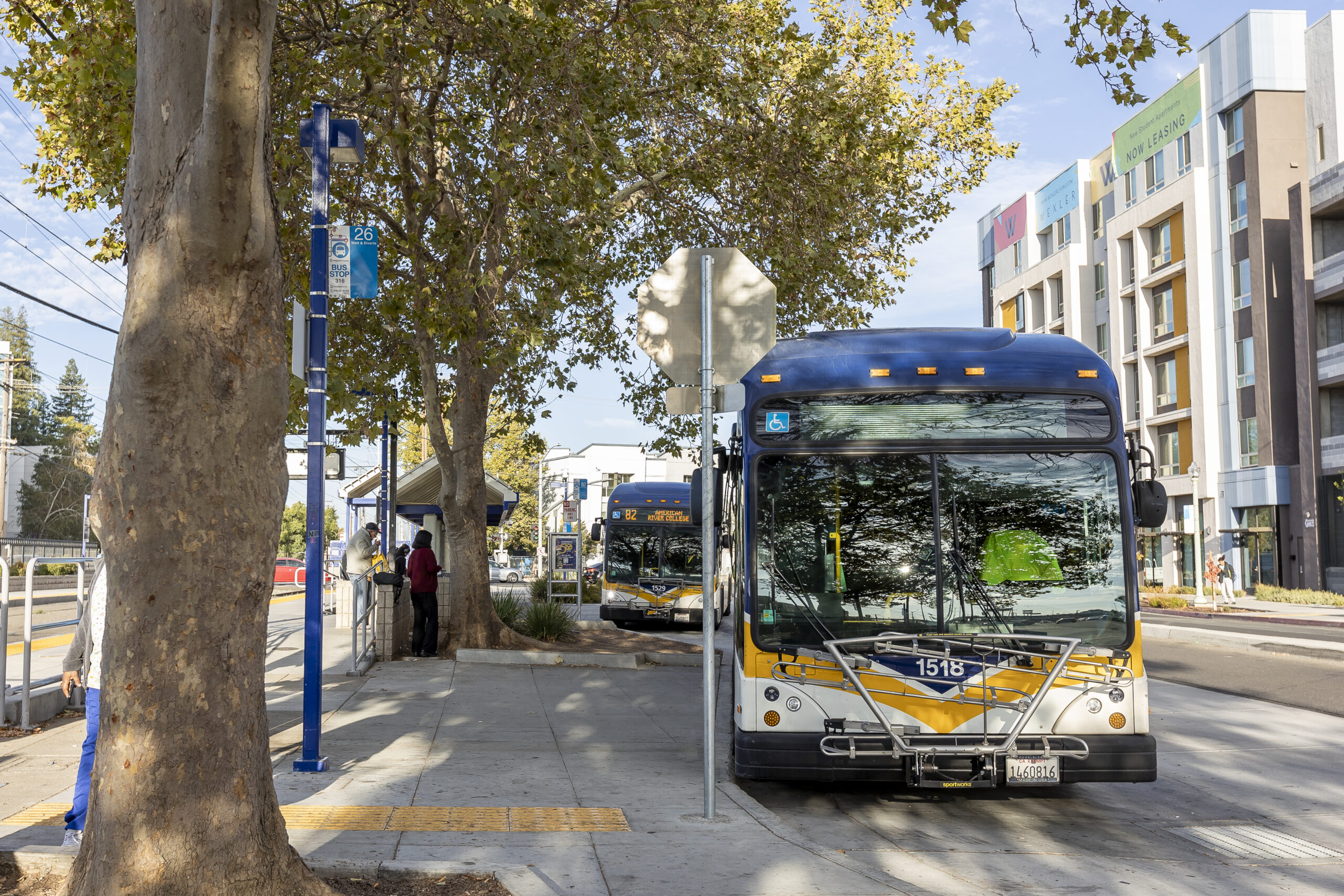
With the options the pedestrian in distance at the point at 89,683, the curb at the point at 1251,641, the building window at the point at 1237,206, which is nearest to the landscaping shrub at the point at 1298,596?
the curb at the point at 1251,641

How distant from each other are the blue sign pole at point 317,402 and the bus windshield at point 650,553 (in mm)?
17850

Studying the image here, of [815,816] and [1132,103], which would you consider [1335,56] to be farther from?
[815,816]

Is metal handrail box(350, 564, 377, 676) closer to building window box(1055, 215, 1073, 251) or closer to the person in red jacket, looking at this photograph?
the person in red jacket

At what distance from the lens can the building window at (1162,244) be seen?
47.2 m

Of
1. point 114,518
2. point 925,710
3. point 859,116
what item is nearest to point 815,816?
point 925,710

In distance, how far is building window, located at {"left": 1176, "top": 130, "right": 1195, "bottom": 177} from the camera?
4556 cm

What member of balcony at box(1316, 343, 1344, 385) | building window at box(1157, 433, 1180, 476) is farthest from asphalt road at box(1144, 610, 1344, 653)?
building window at box(1157, 433, 1180, 476)

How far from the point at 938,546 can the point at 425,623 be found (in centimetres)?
1077

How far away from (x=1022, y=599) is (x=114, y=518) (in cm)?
533

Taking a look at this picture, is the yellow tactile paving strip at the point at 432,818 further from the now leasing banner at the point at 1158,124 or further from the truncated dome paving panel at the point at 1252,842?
the now leasing banner at the point at 1158,124

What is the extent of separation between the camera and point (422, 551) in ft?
52.6

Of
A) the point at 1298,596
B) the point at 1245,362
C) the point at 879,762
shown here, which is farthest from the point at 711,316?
the point at 1245,362

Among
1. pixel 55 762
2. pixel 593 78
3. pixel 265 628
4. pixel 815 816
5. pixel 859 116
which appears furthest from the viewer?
pixel 859 116

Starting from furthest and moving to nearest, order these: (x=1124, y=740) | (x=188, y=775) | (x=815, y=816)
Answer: (x=815, y=816) < (x=1124, y=740) < (x=188, y=775)
